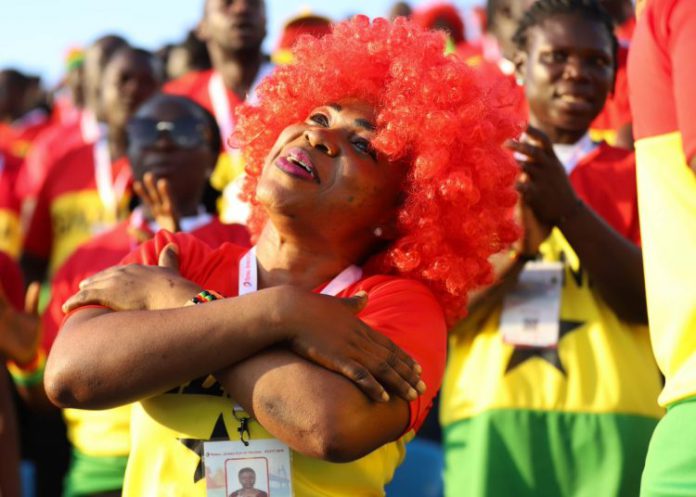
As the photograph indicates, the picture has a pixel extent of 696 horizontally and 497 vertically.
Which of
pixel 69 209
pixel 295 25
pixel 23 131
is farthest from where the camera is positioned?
pixel 23 131

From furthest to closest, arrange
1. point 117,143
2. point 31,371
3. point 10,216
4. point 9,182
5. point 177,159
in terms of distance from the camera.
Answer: point 9,182 → point 10,216 → point 117,143 → point 177,159 → point 31,371

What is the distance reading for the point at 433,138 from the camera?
3.01 metres

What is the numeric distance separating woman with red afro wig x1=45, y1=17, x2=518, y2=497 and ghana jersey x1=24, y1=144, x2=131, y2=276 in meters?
3.33

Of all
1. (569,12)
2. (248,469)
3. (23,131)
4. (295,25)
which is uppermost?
(569,12)

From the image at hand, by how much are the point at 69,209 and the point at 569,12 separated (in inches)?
133

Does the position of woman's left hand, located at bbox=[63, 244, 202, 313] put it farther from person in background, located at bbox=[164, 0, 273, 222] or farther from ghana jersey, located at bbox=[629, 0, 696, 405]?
person in background, located at bbox=[164, 0, 273, 222]

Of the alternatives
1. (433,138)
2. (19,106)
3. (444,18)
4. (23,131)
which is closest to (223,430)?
(433,138)

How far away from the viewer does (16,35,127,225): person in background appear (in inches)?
276

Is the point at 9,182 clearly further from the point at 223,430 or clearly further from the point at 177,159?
the point at 223,430

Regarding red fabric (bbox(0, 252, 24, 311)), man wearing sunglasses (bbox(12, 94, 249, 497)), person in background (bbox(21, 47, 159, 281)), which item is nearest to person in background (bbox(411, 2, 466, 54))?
person in background (bbox(21, 47, 159, 281))

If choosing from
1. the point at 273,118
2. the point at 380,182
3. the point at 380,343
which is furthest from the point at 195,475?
the point at 273,118

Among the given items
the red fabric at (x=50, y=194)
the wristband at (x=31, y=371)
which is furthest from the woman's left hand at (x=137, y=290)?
the red fabric at (x=50, y=194)

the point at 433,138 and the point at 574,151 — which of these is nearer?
the point at 433,138

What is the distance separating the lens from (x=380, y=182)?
118 inches
